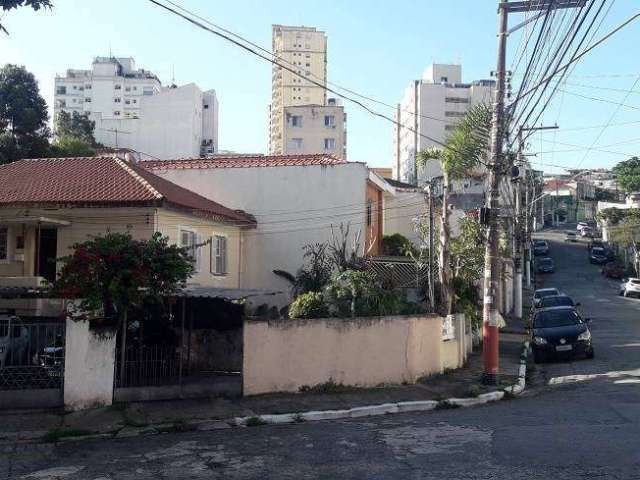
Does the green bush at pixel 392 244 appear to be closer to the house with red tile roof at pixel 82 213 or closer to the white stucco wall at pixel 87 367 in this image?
the house with red tile roof at pixel 82 213

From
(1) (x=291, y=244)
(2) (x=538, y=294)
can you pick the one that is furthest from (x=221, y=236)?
(2) (x=538, y=294)

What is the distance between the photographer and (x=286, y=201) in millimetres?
23406

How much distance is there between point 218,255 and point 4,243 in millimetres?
6084

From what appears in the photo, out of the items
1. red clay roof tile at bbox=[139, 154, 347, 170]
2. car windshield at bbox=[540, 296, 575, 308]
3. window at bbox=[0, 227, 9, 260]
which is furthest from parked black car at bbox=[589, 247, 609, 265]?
window at bbox=[0, 227, 9, 260]

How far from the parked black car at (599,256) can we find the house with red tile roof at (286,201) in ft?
157

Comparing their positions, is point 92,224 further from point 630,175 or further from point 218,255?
point 630,175

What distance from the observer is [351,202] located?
23000 millimetres

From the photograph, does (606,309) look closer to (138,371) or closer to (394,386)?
(394,386)

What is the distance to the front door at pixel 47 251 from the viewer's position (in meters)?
18.8

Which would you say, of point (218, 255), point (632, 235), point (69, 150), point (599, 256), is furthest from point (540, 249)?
point (218, 255)

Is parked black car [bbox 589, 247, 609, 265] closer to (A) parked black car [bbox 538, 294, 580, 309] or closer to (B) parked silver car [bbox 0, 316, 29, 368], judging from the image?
(A) parked black car [bbox 538, 294, 580, 309]

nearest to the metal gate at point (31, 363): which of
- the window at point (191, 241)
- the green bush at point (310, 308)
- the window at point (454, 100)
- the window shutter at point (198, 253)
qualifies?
the green bush at point (310, 308)

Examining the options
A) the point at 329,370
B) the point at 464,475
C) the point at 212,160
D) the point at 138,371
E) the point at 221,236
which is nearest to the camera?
the point at 464,475

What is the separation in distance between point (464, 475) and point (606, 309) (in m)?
32.5
